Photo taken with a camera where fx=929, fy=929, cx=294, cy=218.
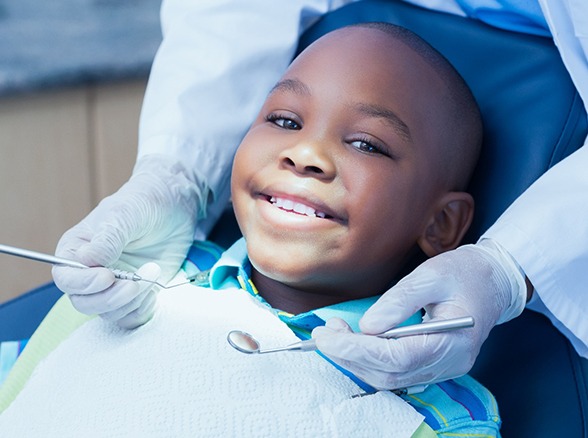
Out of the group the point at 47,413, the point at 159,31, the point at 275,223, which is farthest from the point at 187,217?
the point at 159,31

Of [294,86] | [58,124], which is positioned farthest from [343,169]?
[58,124]

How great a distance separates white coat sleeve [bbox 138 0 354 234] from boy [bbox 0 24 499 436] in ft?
0.65

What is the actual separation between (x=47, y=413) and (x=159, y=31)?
1.58 m

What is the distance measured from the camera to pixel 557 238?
106 cm

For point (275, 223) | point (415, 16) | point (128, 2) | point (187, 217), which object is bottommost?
point (128, 2)

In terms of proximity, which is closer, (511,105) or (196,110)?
(511,105)

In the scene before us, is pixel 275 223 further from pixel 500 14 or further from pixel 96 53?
pixel 96 53

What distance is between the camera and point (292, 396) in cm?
94

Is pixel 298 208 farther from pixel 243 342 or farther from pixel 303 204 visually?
pixel 243 342

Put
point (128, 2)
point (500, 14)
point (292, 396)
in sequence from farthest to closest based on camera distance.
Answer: point (128, 2)
point (500, 14)
point (292, 396)

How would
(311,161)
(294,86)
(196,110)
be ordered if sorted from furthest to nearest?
(196,110), (294,86), (311,161)

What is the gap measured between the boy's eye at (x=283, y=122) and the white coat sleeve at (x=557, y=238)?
265 millimetres

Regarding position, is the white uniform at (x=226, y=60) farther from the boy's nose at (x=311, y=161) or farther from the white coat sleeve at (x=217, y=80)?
the boy's nose at (x=311, y=161)

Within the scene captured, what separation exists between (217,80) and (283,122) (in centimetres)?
27
